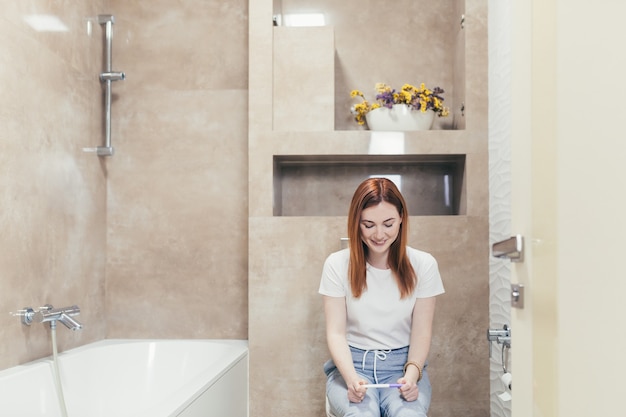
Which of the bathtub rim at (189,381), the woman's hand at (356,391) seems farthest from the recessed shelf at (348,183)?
the woman's hand at (356,391)

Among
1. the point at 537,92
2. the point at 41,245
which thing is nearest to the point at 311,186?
the point at 41,245

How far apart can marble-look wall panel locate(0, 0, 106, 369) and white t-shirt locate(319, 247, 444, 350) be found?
1.08m

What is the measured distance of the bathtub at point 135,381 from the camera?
7.04ft

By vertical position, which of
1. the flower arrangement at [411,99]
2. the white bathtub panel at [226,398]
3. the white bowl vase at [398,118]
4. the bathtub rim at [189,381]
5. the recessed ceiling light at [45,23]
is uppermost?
the recessed ceiling light at [45,23]

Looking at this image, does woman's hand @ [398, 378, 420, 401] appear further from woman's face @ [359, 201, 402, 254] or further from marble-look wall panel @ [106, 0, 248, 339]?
marble-look wall panel @ [106, 0, 248, 339]

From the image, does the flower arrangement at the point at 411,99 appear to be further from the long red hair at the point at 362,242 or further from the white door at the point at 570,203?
the white door at the point at 570,203

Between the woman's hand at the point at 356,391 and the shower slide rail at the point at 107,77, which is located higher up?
the shower slide rail at the point at 107,77

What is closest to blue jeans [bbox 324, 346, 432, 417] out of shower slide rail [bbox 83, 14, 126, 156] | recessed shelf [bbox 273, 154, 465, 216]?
recessed shelf [bbox 273, 154, 465, 216]

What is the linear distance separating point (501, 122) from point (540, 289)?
5.89ft

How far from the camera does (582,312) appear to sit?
0.64 metres

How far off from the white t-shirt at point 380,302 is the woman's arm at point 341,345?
3 centimetres

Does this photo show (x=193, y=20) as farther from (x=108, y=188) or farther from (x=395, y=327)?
(x=395, y=327)

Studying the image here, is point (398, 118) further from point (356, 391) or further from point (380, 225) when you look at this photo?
point (356, 391)

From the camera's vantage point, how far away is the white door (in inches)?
22.8
